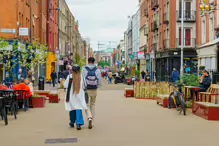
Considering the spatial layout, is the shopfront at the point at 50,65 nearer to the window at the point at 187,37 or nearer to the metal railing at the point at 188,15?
the metal railing at the point at 188,15

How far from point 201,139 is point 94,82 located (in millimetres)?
3571

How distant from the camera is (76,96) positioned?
11828 mm

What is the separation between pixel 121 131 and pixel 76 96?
1497mm

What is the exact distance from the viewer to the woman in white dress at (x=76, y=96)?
11.8 meters

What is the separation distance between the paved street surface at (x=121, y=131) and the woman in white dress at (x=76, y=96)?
0.40 m

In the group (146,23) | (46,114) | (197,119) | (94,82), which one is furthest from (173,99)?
(146,23)

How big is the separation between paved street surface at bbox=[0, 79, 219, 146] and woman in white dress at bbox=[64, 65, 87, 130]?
1.30ft

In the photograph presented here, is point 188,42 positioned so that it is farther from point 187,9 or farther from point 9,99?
point 9,99

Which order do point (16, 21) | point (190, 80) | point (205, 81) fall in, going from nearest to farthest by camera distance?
point (205, 81) < point (190, 80) < point (16, 21)

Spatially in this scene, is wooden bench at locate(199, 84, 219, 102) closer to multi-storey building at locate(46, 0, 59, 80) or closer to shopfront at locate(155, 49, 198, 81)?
shopfront at locate(155, 49, 198, 81)

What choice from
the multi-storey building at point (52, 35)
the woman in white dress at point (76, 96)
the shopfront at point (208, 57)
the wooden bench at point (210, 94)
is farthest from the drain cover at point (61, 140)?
the multi-storey building at point (52, 35)

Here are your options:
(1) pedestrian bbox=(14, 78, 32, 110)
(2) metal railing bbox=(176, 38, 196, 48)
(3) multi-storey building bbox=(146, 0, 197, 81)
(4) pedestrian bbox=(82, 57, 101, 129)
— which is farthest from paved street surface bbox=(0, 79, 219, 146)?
(2) metal railing bbox=(176, 38, 196, 48)

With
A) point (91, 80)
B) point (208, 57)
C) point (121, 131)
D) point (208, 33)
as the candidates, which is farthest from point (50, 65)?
point (121, 131)

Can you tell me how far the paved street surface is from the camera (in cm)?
973
